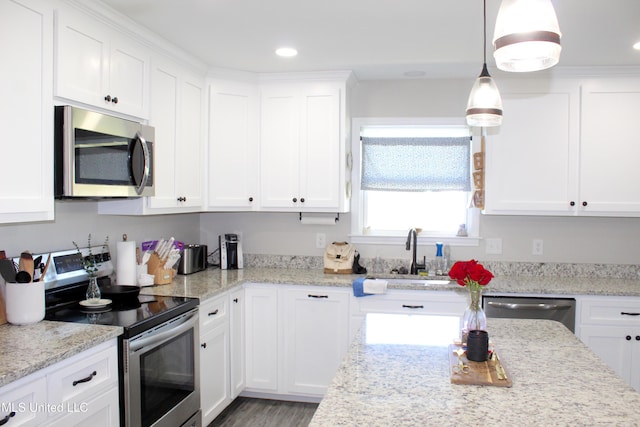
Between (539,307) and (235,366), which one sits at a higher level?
(539,307)

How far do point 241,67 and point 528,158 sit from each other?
84.2 inches

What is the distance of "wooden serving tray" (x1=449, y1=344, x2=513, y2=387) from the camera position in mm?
1555

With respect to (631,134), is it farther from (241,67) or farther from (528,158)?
(241,67)

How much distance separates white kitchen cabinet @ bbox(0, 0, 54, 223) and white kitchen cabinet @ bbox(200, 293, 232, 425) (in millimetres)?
1146

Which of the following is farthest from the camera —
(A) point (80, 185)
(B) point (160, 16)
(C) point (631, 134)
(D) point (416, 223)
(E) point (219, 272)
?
(D) point (416, 223)

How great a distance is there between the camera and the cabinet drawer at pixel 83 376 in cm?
180

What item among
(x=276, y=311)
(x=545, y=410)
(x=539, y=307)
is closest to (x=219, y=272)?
(x=276, y=311)

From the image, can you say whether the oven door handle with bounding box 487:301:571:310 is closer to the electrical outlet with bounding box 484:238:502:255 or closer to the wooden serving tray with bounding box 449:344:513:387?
the electrical outlet with bounding box 484:238:502:255

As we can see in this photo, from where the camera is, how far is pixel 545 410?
1375mm

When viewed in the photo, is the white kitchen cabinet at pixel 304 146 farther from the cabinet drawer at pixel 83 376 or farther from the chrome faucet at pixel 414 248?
the cabinet drawer at pixel 83 376

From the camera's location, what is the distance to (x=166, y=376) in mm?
2508

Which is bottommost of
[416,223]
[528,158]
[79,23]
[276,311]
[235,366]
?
[235,366]

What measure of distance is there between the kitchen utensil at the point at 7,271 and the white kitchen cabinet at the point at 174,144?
2.50 ft

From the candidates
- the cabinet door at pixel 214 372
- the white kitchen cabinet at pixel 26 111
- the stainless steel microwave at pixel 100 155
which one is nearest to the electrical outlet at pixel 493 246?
the cabinet door at pixel 214 372
